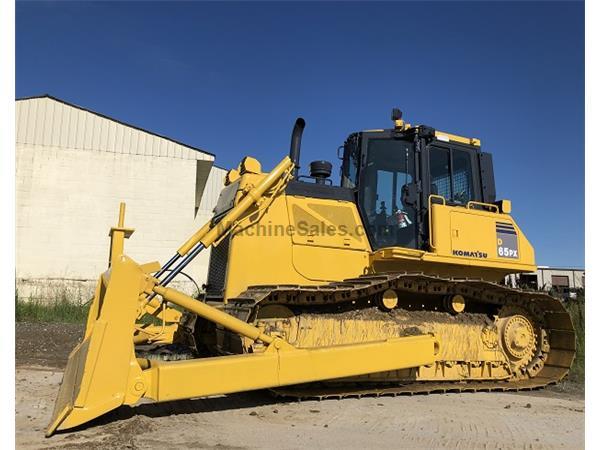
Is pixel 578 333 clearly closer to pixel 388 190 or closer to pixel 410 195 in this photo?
pixel 410 195

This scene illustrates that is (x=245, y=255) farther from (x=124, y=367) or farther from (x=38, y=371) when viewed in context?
(x=38, y=371)

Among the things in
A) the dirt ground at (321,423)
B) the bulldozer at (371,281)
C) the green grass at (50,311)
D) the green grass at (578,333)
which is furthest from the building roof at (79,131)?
the green grass at (578,333)

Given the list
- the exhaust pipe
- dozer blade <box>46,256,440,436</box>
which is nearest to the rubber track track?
dozer blade <box>46,256,440,436</box>

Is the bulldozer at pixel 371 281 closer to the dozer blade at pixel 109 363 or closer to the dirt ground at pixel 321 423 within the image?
the dirt ground at pixel 321 423

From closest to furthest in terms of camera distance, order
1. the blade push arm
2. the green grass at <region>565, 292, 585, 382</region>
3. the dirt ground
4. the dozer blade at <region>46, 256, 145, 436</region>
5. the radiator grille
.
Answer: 1. the dozer blade at <region>46, 256, 145, 436</region>
2. the dirt ground
3. the blade push arm
4. the radiator grille
5. the green grass at <region>565, 292, 585, 382</region>

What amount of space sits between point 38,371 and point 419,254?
599 centimetres

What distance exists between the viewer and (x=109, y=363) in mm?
4445

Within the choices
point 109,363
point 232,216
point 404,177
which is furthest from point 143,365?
point 404,177

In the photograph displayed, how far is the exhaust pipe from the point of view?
7.62 m

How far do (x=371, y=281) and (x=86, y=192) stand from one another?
1436cm

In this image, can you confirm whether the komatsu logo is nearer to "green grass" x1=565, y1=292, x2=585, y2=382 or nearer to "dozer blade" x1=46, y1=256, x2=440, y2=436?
"dozer blade" x1=46, y1=256, x2=440, y2=436

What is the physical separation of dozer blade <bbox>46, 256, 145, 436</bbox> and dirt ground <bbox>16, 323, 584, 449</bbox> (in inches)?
9.3

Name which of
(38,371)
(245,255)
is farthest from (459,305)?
(38,371)

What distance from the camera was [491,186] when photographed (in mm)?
8305
